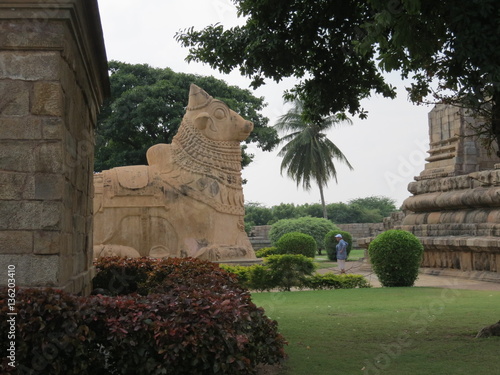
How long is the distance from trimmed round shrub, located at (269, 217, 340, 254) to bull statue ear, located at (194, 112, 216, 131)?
47.6 feet

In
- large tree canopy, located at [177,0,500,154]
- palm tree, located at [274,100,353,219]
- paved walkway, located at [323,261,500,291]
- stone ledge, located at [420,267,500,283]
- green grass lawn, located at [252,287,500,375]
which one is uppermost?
palm tree, located at [274,100,353,219]

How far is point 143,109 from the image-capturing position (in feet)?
82.7

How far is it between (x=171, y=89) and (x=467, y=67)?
21401mm

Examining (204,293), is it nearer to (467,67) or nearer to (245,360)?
(245,360)

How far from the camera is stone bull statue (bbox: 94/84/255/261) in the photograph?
12.7 meters

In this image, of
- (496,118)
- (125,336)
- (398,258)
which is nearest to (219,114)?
(398,258)

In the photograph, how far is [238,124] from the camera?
529 inches

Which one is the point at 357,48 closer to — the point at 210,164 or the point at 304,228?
the point at 210,164

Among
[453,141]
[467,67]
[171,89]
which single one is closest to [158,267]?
[467,67]

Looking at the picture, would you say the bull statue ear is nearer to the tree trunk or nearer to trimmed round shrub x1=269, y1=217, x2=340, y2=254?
the tree trunk

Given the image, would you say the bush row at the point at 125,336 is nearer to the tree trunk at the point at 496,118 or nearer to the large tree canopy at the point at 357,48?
the large tree canopy at the point at 357,48

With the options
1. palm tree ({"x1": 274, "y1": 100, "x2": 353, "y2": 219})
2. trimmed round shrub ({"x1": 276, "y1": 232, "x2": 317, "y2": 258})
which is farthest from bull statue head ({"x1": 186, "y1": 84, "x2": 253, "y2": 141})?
palm tree ({"x1": 274, "y1": 100, "x2": 353, "y2": 219})

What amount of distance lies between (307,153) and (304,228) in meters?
8.59

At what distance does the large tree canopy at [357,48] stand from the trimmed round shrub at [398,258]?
17.3ft
